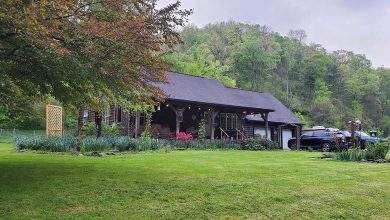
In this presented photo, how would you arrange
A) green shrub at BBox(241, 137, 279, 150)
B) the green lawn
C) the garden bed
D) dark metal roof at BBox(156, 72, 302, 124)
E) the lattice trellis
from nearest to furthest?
the green lawn → the garden bed → the lattice trellis → green shrub at BBox(241, 137, 279, 150) → dark metal roof at BBox(156, 72, 302, 124)

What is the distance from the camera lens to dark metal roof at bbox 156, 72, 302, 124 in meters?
24.8

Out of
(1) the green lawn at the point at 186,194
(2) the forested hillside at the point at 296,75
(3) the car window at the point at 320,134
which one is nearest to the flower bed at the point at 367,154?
(1) the green lawn at the point at 186,194

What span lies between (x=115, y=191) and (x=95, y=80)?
2038mm

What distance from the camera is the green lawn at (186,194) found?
615cm

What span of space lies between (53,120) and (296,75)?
202ft

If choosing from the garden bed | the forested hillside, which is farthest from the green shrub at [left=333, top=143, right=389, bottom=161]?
the forested hillside

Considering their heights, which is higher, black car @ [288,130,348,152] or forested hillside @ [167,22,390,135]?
forested hillside @ [167,22,390,135]

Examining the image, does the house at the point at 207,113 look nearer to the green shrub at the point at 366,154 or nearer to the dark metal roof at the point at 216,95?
the dark metal roof at the point at 216,95

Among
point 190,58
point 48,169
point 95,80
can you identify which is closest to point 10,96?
point 48,169

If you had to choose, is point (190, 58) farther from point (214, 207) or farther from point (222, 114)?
point (214, 207)

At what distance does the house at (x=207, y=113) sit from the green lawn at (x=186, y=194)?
13738 millimetres

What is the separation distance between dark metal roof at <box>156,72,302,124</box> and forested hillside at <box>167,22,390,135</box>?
69.1 feet

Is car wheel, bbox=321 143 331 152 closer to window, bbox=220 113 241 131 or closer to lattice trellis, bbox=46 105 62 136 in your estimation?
window, bbox=220 113 241 131

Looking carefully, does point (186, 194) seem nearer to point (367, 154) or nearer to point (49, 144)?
point (367, 154)
